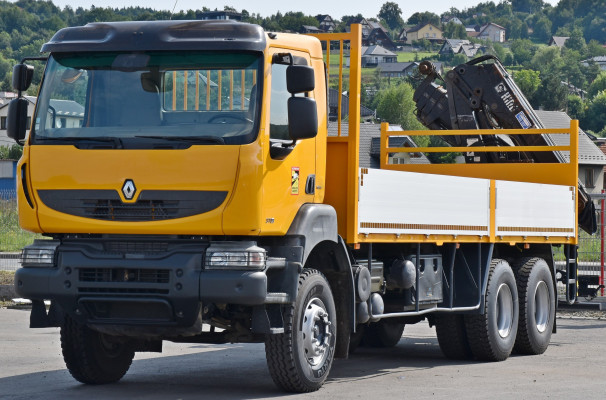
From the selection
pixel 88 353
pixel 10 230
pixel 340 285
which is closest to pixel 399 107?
pixel 10 230

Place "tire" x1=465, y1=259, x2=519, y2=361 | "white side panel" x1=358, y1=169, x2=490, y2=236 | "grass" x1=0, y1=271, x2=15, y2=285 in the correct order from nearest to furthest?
1. "white side panel" x1=358, y1=169, x2=490, y2=236
2. "tire" x1=465, y1=259, x2=519, y2=361
3. "grass" x1=0, y1=271, x2=15, y2=285

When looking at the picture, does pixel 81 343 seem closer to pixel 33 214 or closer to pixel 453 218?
pixel 33 214

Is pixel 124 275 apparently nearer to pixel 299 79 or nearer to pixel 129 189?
pixel 129 189

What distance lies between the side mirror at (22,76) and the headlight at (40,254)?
4.21ft

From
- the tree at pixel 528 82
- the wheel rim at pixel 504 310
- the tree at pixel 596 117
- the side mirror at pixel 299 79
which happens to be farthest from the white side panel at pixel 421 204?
the tree at pixel 596 117

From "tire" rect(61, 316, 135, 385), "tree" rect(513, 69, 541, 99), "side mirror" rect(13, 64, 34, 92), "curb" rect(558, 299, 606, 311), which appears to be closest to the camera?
"side mirror" rect(13, 64, 34, 92)

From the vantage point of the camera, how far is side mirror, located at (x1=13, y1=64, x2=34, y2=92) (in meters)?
10.2

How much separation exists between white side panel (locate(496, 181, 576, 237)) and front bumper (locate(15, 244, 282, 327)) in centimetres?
479

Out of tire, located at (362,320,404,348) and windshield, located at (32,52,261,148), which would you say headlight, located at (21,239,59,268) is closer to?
windshield, located at (32,52,261,148)

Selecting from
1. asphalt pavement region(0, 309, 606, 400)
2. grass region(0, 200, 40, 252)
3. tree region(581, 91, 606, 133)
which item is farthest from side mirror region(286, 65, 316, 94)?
tree region(581, 91, 606, 133)

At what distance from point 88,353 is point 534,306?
5.72 meters

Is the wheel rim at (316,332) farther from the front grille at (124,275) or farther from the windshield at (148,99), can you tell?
the windshield at (148,99)

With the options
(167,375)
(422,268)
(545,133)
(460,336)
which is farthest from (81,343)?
(545,133)

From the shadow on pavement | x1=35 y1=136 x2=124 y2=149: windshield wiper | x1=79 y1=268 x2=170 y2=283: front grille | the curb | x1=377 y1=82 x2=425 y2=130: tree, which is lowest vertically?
the shadow on pavement
